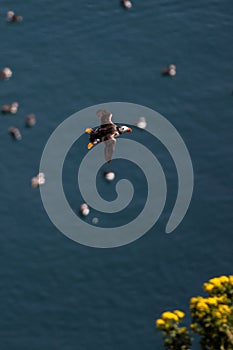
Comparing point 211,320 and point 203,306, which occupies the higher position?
point 203,306

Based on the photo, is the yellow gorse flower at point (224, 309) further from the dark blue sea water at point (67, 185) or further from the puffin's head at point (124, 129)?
the puffin's head at point (124, 129)

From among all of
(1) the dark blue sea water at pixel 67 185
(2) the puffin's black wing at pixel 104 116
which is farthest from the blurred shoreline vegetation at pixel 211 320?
(2) the puffin's black wing at pixel 104 116

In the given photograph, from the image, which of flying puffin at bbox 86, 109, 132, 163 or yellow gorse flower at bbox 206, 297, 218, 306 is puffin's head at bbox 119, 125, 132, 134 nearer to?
flying puffin at bbox 86, 109, 132, 163

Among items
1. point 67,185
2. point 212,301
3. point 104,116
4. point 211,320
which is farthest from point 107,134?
point 211,320

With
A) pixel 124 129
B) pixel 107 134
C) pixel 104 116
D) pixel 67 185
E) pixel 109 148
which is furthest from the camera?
pixel 104 116

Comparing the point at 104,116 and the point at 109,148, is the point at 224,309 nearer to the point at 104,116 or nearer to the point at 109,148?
the point at 109,148

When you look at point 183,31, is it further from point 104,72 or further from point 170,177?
point 170,177

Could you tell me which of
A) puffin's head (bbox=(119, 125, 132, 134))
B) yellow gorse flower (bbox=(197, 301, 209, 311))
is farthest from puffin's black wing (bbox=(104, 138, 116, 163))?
yellow gorse flower (bbox=(197, 301, 209, 311))
